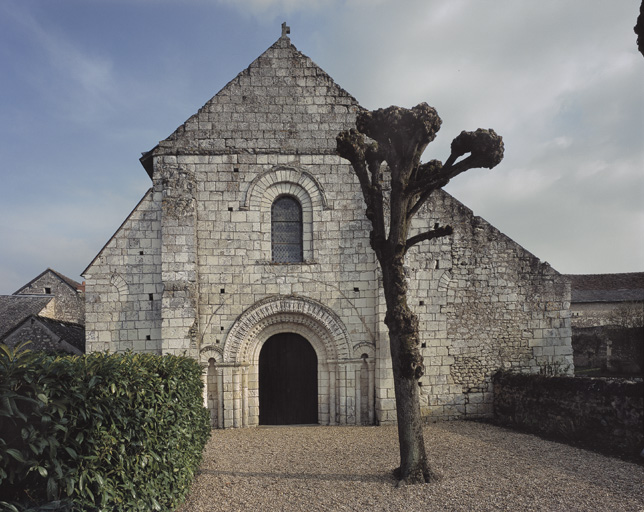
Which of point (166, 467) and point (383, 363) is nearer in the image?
point (166, 467)

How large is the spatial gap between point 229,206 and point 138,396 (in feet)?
21.0

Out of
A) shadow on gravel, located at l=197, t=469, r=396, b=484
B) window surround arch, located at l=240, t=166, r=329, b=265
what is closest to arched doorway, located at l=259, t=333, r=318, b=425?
window surround arch, located at l=240, t=166, r=329, b=265

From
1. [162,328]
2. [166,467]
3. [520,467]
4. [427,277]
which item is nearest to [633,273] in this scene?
[427,277]

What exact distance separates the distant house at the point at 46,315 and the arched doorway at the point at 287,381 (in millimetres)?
5138

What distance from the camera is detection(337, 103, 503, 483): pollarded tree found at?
6.23 metres

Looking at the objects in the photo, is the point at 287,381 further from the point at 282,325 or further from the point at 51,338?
the point at 51,338

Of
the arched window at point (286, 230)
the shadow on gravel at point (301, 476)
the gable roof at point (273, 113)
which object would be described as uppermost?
the gable roof at point (273, 113)

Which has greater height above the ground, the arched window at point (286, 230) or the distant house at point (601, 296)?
the arched window at point (286, 230)

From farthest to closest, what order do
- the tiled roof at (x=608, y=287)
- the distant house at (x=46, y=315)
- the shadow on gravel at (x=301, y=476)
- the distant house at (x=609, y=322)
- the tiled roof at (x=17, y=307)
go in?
the tiled roof at (x=608, y=287) → the distant house at (x=609, y=322) → the tiled roof at (x=17, y=307) → the distant house at (x=46, y=315) → the shadow on gravel at (x=301, y=476)

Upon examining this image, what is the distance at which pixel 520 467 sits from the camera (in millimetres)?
6723

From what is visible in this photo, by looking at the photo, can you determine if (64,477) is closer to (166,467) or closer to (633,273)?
(166,467)

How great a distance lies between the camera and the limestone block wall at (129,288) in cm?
998

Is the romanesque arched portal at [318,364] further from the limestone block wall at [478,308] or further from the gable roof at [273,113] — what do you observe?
the gable roof at [273,113]

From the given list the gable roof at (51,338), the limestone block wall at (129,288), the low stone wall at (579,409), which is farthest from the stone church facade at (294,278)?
the gable roof at (51,338)
